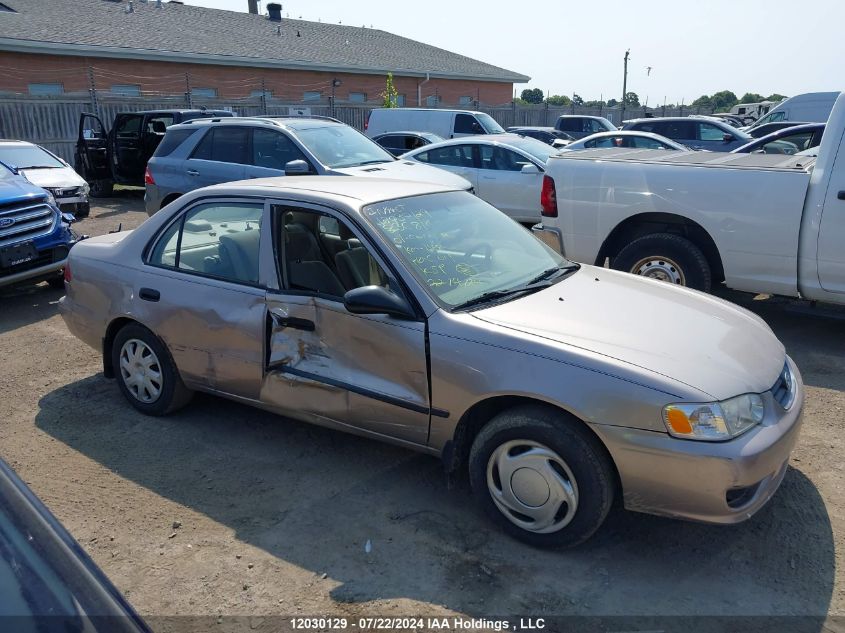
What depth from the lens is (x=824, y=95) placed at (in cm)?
2041

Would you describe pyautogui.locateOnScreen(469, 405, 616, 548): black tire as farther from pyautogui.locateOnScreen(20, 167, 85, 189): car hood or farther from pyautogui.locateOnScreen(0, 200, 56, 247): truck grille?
pyautogui.locateOnScreen(20, 167, 85, 189): car hood

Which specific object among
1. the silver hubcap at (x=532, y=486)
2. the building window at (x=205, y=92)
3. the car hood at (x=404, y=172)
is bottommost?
the silver hubcap at (x=532, y=486)

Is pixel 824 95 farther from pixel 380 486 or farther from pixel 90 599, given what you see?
pixel 90 599

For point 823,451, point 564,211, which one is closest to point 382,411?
point 823,451

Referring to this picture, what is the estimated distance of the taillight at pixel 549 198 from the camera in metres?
7.14

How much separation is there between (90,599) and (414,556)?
6.86 ft

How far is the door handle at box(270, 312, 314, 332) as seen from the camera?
3916 millimetres

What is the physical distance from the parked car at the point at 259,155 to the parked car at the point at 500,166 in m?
1.73

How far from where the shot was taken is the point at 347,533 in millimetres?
3510

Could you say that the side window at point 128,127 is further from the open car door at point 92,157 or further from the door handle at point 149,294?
the door handle at point 149,294

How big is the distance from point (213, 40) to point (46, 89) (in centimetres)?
Result: 684

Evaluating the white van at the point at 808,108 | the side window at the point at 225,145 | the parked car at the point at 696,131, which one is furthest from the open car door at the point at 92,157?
the white van at the point at 808,108

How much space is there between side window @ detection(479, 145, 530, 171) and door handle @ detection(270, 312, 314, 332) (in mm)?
7920

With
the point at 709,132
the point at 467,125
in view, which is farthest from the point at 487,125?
the point at 709,132
